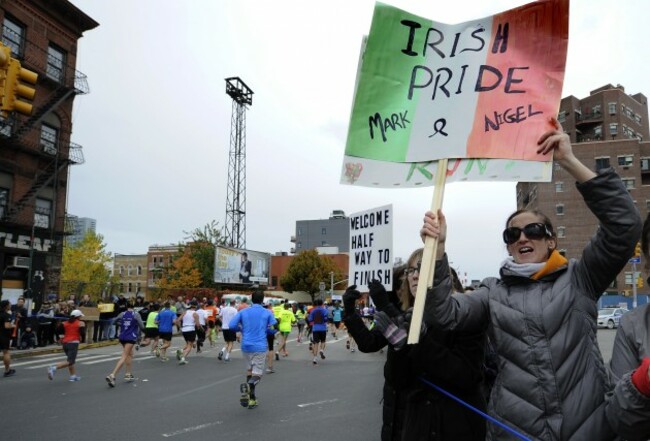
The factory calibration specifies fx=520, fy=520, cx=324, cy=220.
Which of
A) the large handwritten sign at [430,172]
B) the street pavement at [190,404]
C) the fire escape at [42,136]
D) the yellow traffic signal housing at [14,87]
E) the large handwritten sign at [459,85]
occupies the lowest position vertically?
the street pavement at [190,404]

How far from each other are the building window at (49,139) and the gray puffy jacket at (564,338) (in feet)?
102

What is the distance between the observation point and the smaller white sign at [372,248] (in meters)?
5.57

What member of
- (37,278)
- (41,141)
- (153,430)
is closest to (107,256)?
(41,141)

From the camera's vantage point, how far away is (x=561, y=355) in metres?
2.38

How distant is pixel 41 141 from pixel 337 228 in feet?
255

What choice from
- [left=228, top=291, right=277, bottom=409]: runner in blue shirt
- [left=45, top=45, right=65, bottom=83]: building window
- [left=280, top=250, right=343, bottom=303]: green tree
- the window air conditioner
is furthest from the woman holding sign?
[left=280, top=250, right=343, bottom=303]: green tree

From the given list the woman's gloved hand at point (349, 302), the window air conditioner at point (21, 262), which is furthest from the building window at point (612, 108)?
the woman's gloved hand at point (349, 302)

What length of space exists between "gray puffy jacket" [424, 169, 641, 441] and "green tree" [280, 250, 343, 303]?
67.3m

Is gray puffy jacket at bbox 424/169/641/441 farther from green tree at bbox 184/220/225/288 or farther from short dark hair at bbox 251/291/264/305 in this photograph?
green tree at bbox 184/220/225/288

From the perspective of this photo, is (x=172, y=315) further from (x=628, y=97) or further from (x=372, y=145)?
(x=628, y=97)

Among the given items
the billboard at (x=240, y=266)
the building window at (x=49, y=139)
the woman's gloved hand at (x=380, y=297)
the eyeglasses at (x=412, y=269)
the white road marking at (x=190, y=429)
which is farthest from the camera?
the billboard at (x=240, y=266)

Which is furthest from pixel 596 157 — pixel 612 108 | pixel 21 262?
pixel 21 262

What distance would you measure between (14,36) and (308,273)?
1901 inches

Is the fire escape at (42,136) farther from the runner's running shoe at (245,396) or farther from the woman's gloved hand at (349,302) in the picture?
the woman's gloved hand at (349,302)
